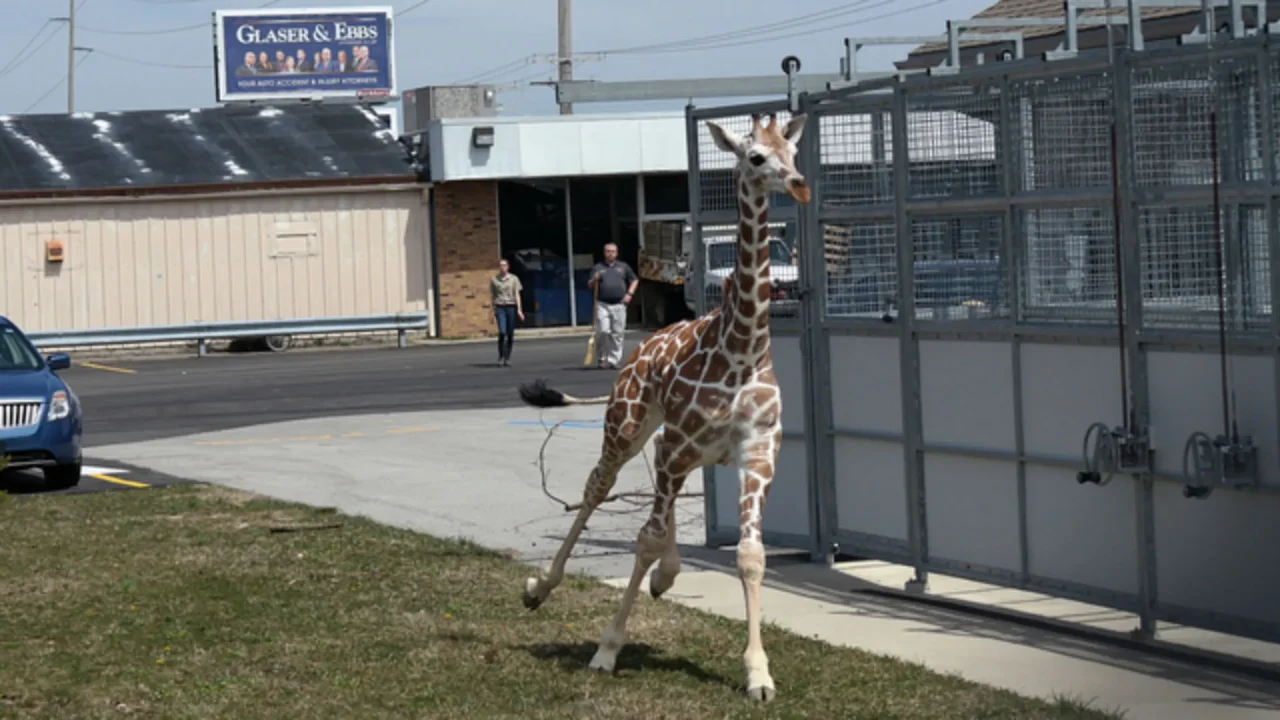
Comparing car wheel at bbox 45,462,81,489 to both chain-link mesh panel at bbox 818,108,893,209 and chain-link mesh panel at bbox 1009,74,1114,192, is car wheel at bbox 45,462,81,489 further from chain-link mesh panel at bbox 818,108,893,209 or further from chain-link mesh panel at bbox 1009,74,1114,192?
chain-link mesh panel at bbox 1009,74,1114,192

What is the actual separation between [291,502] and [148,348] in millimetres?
23954

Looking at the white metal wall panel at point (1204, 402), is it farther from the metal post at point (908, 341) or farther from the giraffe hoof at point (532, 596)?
the giraffe hoof at point (532, 596)

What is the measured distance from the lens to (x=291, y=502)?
1532cm

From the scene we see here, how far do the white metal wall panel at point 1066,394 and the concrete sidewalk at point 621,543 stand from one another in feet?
3.31

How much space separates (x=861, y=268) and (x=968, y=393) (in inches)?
52.4

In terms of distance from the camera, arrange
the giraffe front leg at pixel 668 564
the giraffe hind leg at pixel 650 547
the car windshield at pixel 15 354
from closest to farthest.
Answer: the giraffe hind leg at pixel 650 547
the giraffe front leg at pixel 668 564
the car windshield at pixel 15 354

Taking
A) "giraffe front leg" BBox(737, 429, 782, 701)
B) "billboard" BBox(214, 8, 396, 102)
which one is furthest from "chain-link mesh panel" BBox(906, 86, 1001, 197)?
"billboard" BBox(214, 8, 396, 102)

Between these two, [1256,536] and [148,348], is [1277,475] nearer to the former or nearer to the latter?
[1256,536]

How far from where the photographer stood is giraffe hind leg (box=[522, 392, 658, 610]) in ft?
31.4

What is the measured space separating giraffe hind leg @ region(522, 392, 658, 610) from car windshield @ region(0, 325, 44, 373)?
9.73 m

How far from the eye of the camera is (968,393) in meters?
10.5

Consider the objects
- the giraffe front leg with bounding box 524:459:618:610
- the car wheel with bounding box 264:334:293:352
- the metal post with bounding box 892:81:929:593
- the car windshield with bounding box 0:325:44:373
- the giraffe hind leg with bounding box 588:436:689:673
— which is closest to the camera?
the giraffe hind leg with bounding box 588:436:689:673

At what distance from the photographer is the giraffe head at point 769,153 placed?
27.5 feet

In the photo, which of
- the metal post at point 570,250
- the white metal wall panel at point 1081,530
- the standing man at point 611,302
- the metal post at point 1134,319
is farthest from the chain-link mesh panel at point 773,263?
the metal post at point 570,250
